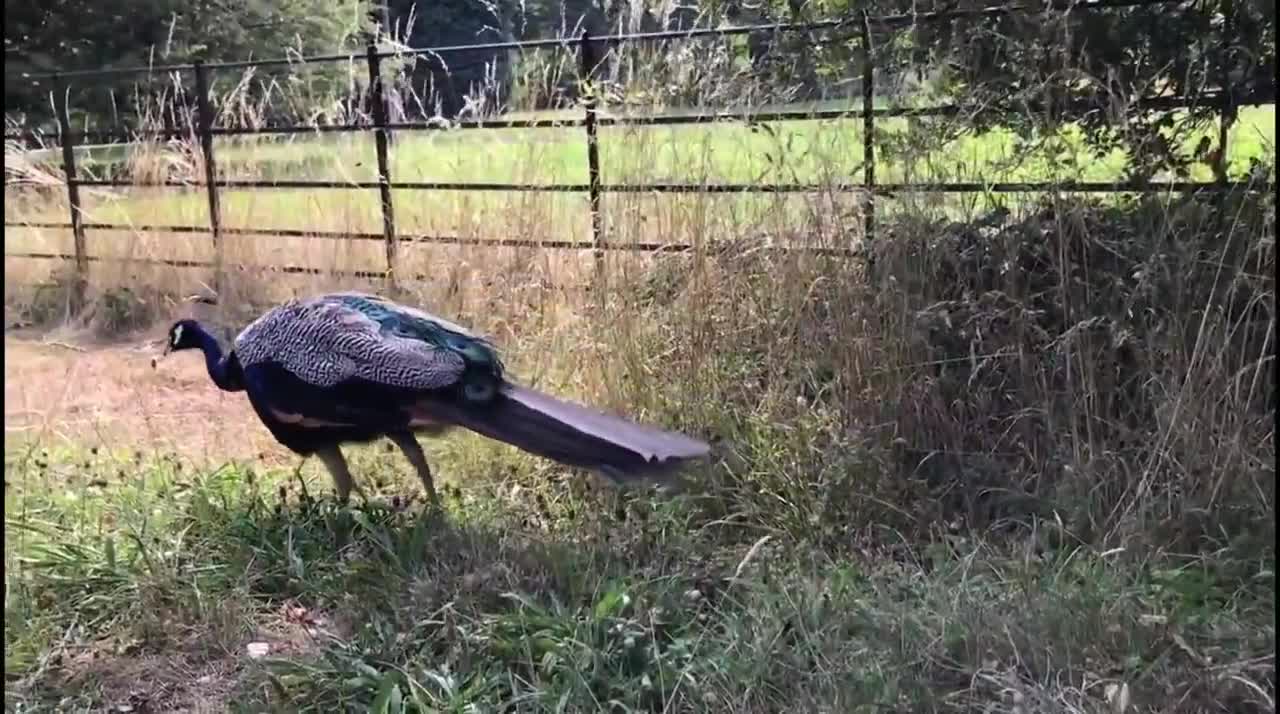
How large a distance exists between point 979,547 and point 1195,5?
1626 mm

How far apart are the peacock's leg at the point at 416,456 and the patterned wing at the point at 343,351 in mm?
281

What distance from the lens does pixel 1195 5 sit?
3275 millimetres

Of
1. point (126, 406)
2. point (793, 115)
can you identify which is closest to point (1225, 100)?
point (793, 115)

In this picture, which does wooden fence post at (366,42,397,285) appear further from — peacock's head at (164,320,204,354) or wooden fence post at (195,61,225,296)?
peacock's head at (164,320,204,354)

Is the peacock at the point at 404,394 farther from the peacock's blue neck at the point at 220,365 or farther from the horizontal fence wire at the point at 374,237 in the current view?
the horizontal fence wire at the point at 374,237

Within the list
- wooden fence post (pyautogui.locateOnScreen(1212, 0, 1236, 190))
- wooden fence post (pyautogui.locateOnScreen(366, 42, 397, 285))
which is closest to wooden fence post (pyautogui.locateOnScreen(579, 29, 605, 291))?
wooden fence post (pyautogui.locateOnScreen(366, 42, 397, 285))

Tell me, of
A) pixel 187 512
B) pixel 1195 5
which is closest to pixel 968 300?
pixel 1195 5

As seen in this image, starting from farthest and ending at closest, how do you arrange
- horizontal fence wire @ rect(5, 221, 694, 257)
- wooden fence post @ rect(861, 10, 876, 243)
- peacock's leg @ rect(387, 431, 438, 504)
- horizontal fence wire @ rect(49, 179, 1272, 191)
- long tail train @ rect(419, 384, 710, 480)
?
horizontal fence wire @ rect(5, 221, 694, 257), wooden fence post @ rect(861, 10, 876, 243), peacock's leg @ rect(387, 431, 438, 504), horizontal fence wire @ rect(49, 179, 1272, 191), long tail train @ rect(419, 384, 710, 480)

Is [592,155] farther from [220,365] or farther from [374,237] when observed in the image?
[220,365]

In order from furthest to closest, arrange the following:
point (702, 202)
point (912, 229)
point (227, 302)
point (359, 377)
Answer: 1. point (227, 302)
2. point (702, 202)
3. point (912, 229)
4. point (359, 377)

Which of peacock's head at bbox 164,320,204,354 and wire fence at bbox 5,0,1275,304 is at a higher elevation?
wire fence at bbox 5,0,1275,304

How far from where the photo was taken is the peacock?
3.07m

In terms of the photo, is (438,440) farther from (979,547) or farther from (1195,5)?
(1195,5)

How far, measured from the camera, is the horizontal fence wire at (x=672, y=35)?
3398mm
